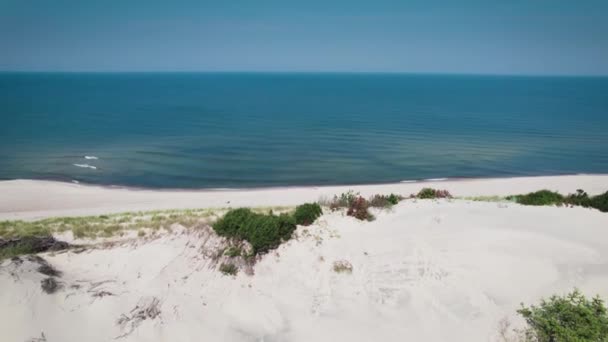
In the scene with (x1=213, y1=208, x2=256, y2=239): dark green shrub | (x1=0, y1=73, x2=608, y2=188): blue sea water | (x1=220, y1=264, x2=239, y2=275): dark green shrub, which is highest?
(x1=0, y1=73, x2=608, y2=188): blue sea water

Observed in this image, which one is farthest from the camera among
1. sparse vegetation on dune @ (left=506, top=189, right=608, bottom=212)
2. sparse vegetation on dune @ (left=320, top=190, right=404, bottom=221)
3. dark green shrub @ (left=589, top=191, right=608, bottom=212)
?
sparse vegetation on dune @ (left=506, top=189, right=608, bottom=212)

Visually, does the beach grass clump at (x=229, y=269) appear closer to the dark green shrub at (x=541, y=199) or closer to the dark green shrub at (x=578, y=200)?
the dark green shrub at (x=541, y=199)

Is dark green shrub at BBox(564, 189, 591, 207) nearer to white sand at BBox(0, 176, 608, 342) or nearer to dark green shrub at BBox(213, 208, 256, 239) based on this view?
white sand at BBox(0, 176, 608, 342)

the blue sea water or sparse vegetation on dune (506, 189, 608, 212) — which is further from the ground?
the blue sea water

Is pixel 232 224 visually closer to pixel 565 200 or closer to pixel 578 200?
pixel 565 200

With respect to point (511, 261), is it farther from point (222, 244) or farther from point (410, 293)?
point (222, 244)

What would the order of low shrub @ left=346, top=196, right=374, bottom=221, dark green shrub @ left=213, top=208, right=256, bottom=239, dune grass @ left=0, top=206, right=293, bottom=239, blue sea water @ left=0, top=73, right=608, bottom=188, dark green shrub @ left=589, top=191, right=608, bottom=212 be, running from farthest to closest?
blue sea water @ left=0, top=73, right=608, bottom=188, dark green shrub @ left=589, top=191, right=608, bottom=212, dune grass @ left=0, top=206, right=293, bottom=239, low shrub @ left=346, top=196, right=374, bottom=221, dark green shrub @ left=213, top=208, right=256, bottom=239

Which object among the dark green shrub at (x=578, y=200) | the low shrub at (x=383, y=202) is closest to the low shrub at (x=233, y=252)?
the low shrub at (x=383, y=202)

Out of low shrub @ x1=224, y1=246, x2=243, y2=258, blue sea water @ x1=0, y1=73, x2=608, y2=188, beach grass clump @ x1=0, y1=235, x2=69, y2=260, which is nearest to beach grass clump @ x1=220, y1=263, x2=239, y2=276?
low shrub @ x1=224, y1=246, x2=243, y2=258
